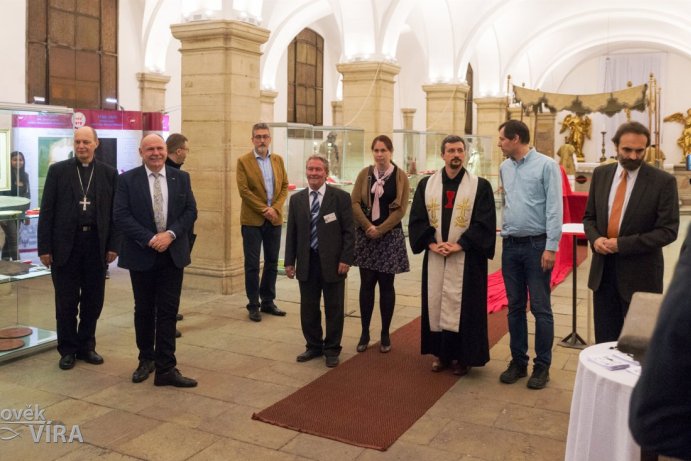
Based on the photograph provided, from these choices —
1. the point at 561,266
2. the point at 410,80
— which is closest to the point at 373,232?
the point at 561,266

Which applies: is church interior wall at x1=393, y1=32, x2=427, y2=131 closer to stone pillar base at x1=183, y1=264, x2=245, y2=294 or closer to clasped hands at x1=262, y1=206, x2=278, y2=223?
stone pillar base at x1=183, y1=264, x2=245, y2=294

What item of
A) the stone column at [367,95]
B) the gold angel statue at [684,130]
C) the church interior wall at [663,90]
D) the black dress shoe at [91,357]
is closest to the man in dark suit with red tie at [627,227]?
the black dress shoe at [91,357]

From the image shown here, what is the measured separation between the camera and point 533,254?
4.60 m

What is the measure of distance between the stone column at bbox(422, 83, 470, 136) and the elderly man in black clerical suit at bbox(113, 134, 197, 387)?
436 inches

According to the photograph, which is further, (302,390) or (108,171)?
(108,171)

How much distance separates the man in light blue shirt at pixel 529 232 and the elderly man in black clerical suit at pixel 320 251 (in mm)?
1186

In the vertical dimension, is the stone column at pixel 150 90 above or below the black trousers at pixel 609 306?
above

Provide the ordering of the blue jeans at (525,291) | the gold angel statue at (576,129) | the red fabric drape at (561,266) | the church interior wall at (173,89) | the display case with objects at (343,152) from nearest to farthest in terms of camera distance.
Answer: the blue jeans at (525,291) → the red fabric drape at (561,266) → the display case with objects at (343,152) → the church interior wall at (173,89) → the gold angel statue at (576,129)

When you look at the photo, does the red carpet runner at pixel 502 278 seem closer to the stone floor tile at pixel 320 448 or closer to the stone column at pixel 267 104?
the stone floor tile at pixel 320 448

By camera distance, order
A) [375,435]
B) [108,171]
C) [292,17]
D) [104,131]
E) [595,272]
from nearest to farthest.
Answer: [375,435], [595,272], [108,171], [104,131], [292,17]

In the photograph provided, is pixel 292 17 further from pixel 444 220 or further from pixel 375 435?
pixel 375 435

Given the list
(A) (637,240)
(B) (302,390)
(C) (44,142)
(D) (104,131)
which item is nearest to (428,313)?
(B) (302,390)

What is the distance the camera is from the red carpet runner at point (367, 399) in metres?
3.96

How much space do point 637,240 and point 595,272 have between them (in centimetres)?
35
